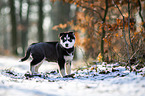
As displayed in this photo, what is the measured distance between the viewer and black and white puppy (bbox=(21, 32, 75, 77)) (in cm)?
445

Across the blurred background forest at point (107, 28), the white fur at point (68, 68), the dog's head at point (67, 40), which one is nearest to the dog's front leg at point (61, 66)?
the white fur at point (68, 68)

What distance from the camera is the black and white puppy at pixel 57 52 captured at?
445 centimetres

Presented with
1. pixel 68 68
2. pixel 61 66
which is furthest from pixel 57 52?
pixel 68 68

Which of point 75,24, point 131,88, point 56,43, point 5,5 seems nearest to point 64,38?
point 56,43

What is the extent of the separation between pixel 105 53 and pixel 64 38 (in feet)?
7.73

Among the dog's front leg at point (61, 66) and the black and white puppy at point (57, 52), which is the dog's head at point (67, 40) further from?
the dog's front leg at point (61, 66)

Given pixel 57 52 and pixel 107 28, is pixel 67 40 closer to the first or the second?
pixel 57 52

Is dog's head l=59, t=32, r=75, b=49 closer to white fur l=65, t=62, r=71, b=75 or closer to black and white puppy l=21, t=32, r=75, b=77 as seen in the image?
black and white puppy l=21, t=32, r=75, b=77

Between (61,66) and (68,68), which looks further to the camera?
(68,68)

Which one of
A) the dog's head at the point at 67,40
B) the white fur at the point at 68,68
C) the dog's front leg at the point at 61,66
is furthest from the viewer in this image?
the white fur at the point at 68,68

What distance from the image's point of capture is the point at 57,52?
15.6ft

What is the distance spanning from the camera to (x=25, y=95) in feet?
8.29

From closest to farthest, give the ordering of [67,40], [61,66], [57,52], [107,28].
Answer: [67,40] < [61,66] < [57,52] < [107,28]

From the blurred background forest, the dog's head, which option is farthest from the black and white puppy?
the blurred background forest
